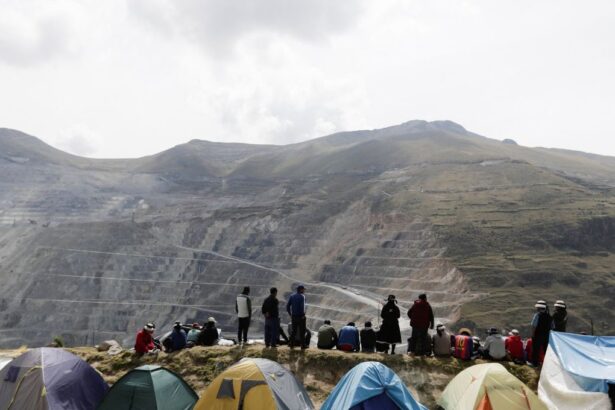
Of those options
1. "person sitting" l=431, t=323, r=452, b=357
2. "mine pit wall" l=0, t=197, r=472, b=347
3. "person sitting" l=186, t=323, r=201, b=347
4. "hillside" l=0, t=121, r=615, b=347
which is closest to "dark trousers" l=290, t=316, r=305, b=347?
"person sitting" l=186, t=323, r=201, b=347

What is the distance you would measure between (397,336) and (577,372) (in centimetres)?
583

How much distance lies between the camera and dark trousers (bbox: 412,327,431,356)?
17.9m

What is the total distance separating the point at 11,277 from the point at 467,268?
287 feet

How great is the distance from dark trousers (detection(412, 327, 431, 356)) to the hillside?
5447 centimetres

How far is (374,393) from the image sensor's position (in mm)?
12672

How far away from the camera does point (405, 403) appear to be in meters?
12.7

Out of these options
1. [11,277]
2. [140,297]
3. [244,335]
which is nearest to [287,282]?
[140,297]

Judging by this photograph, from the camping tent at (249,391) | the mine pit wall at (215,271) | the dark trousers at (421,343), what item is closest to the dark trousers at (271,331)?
the dark trousers at (421,343)

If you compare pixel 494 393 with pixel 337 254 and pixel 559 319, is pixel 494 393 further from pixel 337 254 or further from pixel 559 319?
pixel 337 254

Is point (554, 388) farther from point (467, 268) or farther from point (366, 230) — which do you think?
point (366, 230)

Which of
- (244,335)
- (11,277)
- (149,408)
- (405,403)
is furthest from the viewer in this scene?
(11,277)

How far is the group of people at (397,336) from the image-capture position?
16953 mm

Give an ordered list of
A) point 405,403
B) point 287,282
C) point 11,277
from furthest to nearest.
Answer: point 11,277 → point 287,282 → point 405,403

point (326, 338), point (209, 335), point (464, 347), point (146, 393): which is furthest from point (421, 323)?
point (146, 393)
